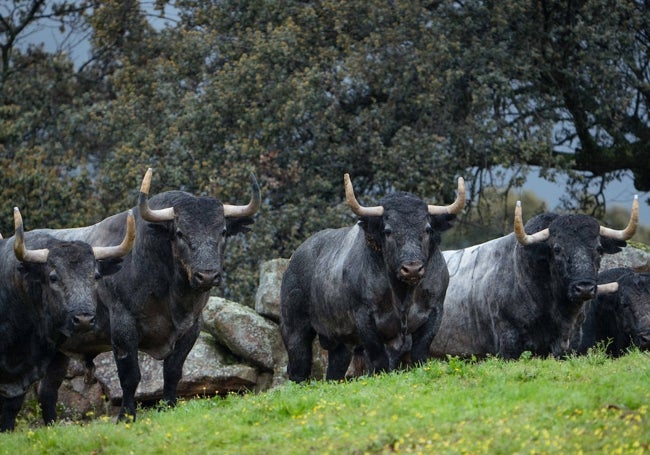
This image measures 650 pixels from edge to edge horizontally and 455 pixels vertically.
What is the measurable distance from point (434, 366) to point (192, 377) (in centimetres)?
819

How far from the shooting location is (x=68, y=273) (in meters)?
15.1

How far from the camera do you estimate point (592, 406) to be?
11305mm

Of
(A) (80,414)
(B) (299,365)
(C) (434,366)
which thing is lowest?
(A) (80,414)

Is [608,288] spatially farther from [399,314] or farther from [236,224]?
[236,224]

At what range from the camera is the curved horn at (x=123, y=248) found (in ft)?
51.4

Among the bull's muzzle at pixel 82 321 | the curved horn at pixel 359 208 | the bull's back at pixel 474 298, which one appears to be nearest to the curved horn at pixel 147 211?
the bull's muzzle at pixel 82 321

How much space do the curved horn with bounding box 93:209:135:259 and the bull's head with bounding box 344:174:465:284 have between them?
2640mm

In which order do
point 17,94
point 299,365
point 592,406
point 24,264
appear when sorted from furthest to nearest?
point 17,94, point 299,365, point 24,264, point 592,406

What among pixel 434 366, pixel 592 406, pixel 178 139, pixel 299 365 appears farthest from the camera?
pixel 178 139

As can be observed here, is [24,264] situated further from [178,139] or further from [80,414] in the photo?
[178,139]

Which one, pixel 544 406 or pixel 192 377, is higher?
pixel 544 406

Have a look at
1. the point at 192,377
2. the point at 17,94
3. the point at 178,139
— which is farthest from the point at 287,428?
the point at 17,94

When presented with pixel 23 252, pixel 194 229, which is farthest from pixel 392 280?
pixel 23 252

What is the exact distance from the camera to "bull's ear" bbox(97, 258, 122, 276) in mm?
15570
